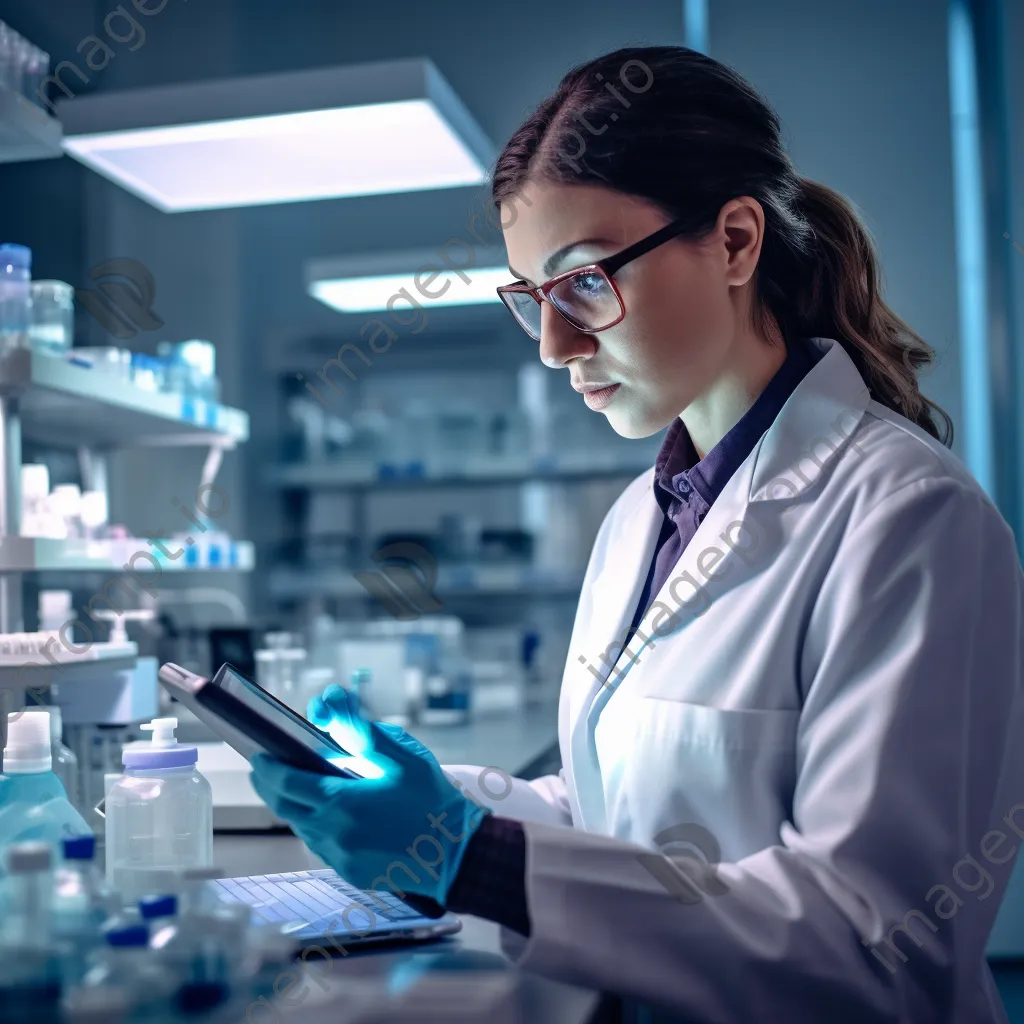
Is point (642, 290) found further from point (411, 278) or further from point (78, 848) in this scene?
point (411, 278)

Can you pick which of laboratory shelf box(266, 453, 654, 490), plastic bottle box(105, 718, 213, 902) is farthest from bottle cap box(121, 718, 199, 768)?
laboratory shelf box(266, 453, 654, 490)

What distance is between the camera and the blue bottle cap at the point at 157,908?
0.77 metres

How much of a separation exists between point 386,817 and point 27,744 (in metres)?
0.45

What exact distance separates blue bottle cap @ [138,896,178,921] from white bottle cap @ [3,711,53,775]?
0.40 meters

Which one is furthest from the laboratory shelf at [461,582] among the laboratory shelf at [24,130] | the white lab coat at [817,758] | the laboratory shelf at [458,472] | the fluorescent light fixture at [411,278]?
the white lab coat at [817,758]

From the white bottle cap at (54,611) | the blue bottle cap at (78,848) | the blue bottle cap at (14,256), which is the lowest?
the blue bottle cap at (78,848)

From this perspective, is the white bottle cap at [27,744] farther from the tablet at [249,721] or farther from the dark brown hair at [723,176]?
the dark brown hair at [723,176]

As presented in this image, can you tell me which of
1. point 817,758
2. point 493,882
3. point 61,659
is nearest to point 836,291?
point 817,758

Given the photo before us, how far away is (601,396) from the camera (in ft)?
4.13

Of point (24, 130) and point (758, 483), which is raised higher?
point (24, 130)

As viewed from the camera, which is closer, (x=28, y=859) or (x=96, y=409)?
(x=28, y=859)

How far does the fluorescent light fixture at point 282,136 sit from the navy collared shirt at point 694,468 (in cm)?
101

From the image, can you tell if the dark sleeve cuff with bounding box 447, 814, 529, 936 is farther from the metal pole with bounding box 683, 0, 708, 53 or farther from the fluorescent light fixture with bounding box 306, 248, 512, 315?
the metal pole with bounding box 683, 0, 708, 53

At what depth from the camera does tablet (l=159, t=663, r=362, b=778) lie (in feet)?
2.78
